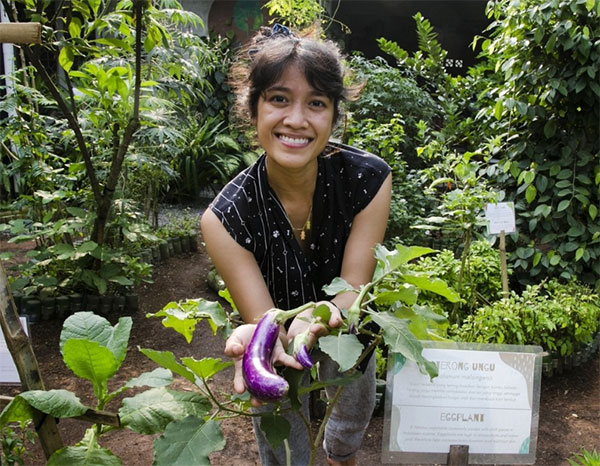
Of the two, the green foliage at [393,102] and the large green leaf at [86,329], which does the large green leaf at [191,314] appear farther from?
the green foliage at [393,102]

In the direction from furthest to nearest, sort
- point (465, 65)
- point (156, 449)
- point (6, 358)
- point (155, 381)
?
point (465, 65) < point (6, 358) < point (155, 381) < point (156, 449)

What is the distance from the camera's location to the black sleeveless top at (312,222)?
159cm

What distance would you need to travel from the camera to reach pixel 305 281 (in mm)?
1652

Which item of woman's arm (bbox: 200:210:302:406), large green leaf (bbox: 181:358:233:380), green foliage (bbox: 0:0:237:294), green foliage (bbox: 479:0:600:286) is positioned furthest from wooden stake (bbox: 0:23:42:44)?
green foliage (bbox: 479:0:600:286)

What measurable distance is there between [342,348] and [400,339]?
11 centimetres

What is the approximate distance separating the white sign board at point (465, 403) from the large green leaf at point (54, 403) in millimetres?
612

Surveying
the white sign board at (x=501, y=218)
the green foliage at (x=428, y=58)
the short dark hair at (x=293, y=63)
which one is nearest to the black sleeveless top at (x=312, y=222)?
the short dark hair at (x=293, y=63)

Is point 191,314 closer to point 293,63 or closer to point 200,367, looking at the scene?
point 200,367

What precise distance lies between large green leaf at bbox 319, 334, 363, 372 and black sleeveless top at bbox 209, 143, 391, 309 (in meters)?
0.63

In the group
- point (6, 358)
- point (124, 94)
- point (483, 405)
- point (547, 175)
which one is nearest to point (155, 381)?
point (6, 358)

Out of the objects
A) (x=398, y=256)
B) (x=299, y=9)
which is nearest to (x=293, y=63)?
(x=398, y=256)

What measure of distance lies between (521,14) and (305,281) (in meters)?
2.86

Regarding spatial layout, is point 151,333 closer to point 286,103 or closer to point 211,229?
point 211,229

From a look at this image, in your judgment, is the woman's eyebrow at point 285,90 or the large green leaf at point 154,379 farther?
the woman's eyebrow at point 285,90
